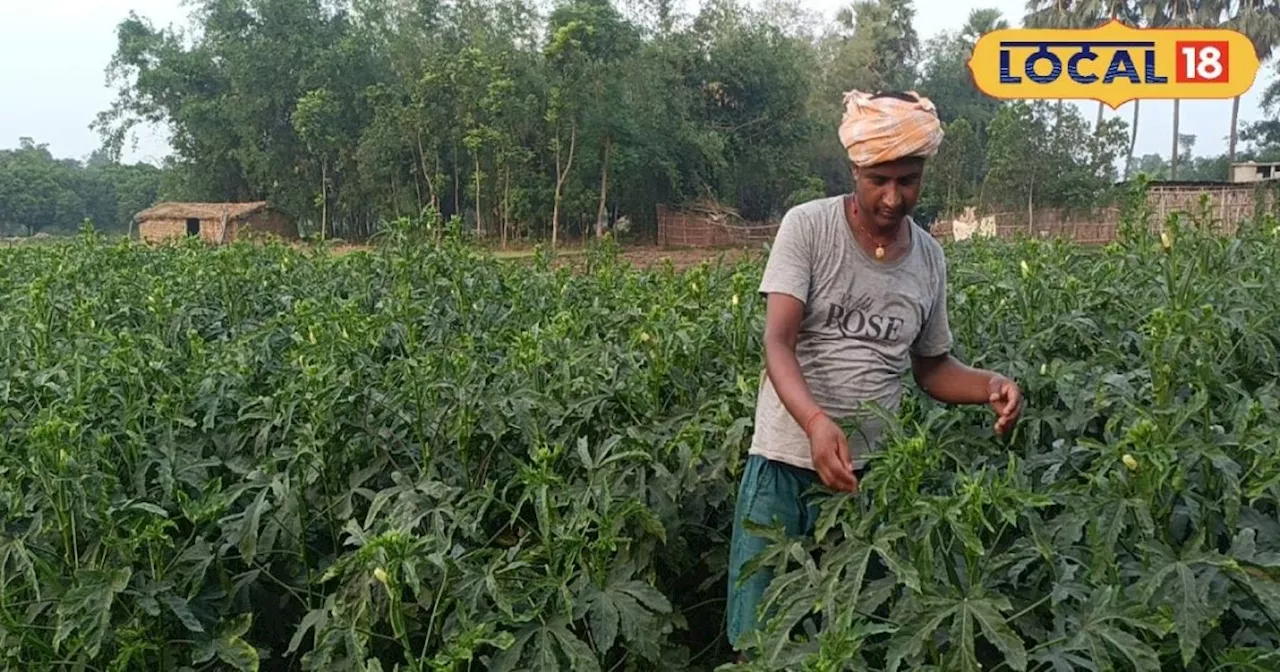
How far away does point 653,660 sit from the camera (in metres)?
2.52

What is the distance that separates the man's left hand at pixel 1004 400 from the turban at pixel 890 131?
0.53 metres

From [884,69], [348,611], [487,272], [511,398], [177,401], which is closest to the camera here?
[348,611]

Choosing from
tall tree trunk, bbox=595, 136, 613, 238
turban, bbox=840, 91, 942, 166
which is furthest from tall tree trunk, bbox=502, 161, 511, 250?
turban, bbox=840, 91, 942, 166

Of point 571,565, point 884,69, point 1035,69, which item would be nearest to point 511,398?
point 571,565

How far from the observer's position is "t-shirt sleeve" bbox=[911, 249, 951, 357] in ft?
8.55

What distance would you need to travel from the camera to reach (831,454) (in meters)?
2.14

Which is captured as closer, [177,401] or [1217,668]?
[1217,668]

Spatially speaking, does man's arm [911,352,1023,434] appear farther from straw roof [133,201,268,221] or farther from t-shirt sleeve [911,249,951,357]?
straw roof [133,201,268,221]

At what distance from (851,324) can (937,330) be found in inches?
10.2

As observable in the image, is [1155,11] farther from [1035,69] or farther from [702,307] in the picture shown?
[702,307]

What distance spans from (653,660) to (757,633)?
465 mm

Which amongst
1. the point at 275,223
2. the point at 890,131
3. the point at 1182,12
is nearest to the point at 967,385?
the point at 890,131

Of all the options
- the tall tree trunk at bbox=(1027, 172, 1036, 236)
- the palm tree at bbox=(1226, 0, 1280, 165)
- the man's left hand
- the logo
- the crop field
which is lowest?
the crop field

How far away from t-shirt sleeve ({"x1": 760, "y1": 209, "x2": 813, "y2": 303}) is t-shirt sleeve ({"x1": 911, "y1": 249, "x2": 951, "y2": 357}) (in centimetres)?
36
